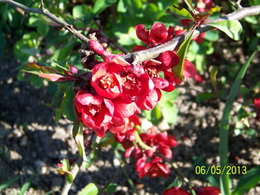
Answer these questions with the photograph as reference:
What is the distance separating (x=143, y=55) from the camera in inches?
37.0

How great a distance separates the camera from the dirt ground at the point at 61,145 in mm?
1903

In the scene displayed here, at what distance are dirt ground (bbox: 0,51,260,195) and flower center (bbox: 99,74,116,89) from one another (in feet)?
3.33

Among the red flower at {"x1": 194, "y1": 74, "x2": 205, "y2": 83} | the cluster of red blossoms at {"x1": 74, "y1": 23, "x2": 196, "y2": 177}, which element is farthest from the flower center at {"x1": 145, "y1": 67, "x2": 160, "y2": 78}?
the red flower at {"x1": 194, "y1": 74, "x2": 205, "y2": 83}

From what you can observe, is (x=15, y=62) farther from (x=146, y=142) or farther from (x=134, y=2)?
(x=146, y=142)

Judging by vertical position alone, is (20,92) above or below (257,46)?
below

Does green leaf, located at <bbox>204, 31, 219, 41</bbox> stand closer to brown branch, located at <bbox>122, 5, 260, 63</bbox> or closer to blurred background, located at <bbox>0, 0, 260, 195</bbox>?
blurred background, located at <bbox>0, 0, 260, 195</bbox>

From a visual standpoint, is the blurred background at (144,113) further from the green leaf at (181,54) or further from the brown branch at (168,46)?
the green leaf at (181,54)

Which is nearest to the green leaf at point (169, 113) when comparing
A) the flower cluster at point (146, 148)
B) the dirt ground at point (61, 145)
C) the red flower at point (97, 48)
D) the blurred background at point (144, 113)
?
the blurred background at point (144, 113)

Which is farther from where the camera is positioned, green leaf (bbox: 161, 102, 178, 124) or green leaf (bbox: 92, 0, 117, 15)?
green leaf (bbox: 161, 102, 178, 124)

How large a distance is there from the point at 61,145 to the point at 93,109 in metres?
1.15

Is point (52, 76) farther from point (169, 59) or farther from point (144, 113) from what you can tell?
point (144, 113)

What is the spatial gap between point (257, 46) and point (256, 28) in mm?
109

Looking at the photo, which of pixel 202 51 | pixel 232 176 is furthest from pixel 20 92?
pixel 232 176

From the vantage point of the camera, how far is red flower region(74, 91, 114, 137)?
2.88 ft
